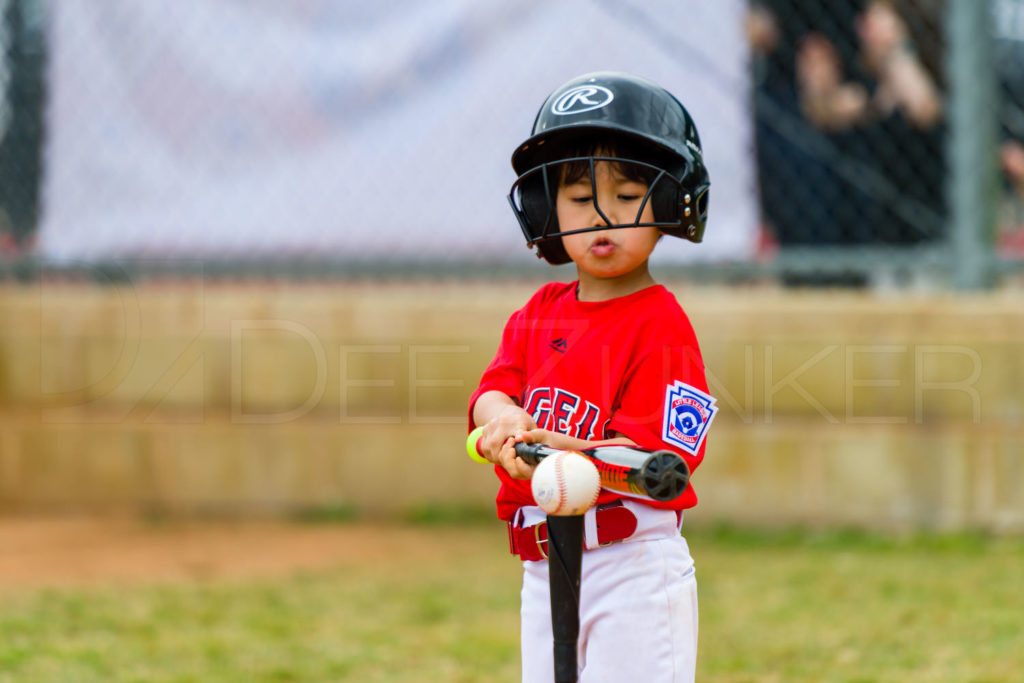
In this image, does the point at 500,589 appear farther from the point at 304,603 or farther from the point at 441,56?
the point at 441,56

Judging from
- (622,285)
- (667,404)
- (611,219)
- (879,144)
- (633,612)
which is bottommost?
(633,612)

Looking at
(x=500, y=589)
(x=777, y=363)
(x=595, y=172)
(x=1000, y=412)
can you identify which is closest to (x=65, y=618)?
(x=500, y=589)

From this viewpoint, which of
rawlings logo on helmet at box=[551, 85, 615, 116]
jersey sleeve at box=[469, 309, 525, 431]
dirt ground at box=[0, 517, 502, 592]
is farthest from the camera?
dirt ground at box=[0, 517, 502, 592]

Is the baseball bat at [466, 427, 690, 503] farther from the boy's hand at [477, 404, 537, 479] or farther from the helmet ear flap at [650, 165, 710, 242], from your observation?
the helmet ear flap at [650, 165, 710, 242]

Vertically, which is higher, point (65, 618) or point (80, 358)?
point (80, 358)

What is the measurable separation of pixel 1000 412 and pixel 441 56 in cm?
311

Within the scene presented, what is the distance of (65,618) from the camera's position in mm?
3967

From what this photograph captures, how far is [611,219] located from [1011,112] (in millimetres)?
3739

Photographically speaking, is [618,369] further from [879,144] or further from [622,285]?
[879,144]

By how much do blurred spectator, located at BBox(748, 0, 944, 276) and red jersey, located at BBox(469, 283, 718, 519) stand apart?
328 cm

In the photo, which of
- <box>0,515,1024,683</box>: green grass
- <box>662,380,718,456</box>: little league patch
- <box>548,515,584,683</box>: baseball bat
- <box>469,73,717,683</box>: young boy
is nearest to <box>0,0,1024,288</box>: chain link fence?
<box>0,515,1024,683</box>: green grass

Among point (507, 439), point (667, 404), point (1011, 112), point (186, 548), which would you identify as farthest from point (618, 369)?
point (1011, 112)

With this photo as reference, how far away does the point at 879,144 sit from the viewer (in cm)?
538

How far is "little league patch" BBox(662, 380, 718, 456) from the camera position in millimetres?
2191
